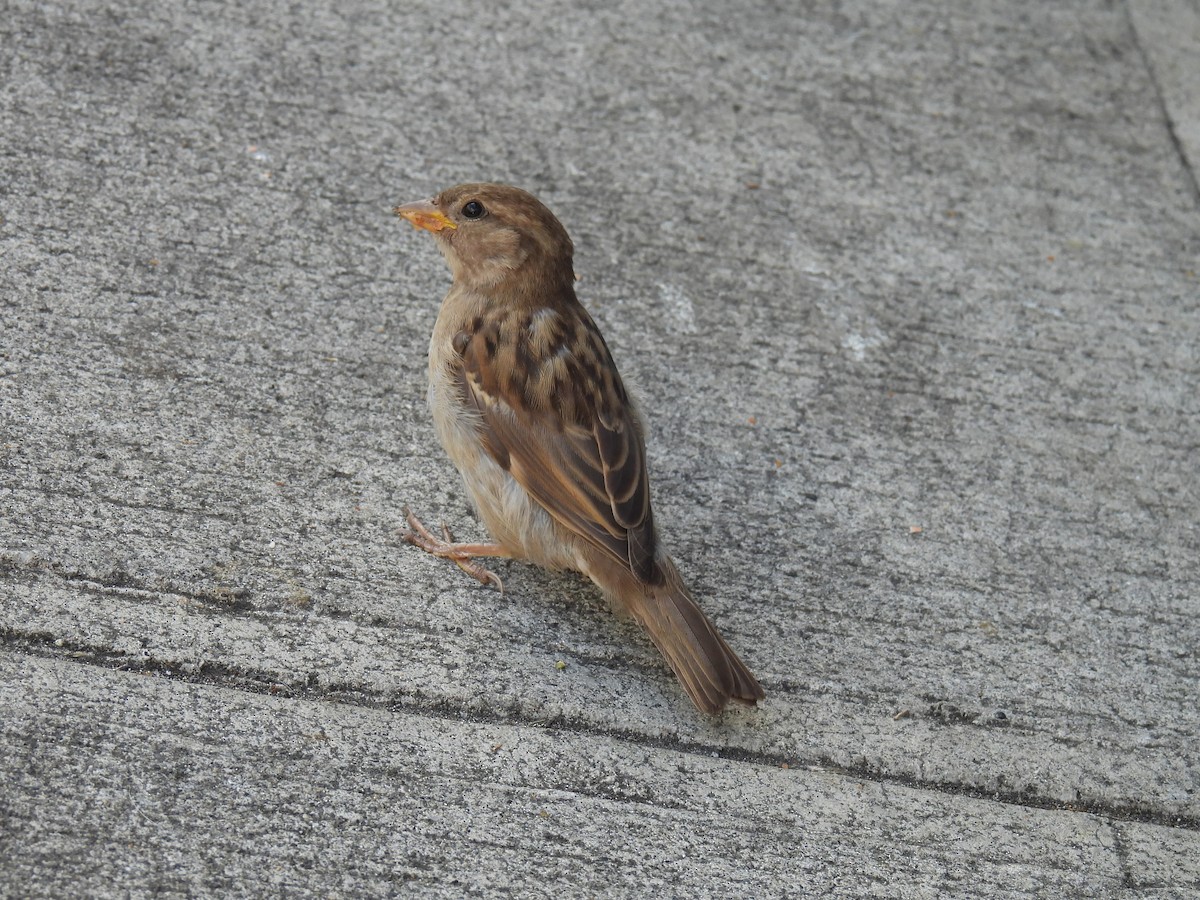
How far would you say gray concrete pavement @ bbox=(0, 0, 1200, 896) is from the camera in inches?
118

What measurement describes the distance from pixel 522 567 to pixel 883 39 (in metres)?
3.40

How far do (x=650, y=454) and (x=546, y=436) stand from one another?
2.11ft

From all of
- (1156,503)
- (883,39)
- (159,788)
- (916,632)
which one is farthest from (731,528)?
(883,39)

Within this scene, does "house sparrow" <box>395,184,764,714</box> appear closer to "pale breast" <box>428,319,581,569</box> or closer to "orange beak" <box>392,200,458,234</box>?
"pale breast" <box>428,319,581,569</box>

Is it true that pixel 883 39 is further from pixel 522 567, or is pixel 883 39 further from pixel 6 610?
pixel 6 610

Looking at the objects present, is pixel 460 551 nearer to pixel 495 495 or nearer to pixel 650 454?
pixel 495 495

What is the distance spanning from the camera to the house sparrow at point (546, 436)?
133 inches

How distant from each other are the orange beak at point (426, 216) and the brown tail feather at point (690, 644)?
1322mm

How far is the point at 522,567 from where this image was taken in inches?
148

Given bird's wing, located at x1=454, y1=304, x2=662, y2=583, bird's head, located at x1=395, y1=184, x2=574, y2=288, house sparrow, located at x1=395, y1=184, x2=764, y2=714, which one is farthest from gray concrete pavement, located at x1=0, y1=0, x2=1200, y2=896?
bird's head, located at x1=395, y1=184, x2=574, y2=288

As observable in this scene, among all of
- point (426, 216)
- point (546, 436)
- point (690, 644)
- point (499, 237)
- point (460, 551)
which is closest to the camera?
point (690, 644)

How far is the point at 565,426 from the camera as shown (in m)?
3.52

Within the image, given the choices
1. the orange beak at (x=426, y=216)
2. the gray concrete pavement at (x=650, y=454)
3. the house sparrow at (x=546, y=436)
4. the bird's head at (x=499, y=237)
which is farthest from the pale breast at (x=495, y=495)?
the orange beak at (x=426, y=216)

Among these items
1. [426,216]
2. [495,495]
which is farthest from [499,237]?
[495,495]
